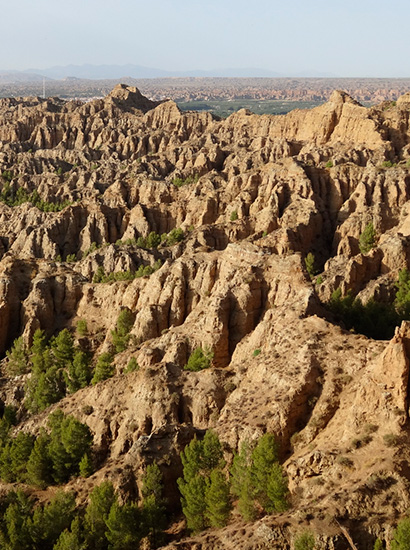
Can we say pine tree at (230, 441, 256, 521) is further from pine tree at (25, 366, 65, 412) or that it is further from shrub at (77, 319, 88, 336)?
shrub at (77, 319, 88, 336)

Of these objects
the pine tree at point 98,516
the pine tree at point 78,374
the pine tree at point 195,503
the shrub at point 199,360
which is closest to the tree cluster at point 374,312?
the shrub at point 199,360

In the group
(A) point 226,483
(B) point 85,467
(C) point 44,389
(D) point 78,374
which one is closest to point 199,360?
(B) point 85,467

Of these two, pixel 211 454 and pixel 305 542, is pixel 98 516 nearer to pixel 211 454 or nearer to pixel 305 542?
pixel 211 454

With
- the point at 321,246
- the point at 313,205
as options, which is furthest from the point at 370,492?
the point at 313,205

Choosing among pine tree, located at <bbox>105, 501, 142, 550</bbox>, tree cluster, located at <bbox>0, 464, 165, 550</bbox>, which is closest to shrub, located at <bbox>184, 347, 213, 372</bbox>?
tree cluster, located at <bbox>0, 464, 165, 550</bbox>

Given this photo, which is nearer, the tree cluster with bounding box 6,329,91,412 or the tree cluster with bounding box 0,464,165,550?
the tree cluster with bounding box 0,464,165,550

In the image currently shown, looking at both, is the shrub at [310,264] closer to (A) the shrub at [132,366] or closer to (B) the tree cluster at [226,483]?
(A) the shrub at [132,366]

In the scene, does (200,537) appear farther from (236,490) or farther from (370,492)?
(370,492)
